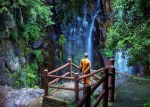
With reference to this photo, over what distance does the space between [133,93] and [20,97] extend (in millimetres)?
6146

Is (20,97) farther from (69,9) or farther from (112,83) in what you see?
(69,9)

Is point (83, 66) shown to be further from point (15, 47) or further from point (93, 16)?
point (93, 16)

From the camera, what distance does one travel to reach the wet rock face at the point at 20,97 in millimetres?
10664

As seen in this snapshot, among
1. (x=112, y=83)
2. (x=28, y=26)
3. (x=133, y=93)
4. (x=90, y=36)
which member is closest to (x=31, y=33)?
(x=28, y=26)

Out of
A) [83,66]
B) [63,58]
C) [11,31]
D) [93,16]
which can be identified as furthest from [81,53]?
[83,66]

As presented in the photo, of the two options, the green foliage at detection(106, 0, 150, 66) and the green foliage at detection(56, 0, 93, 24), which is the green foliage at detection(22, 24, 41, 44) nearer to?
the green foliage at detection(106, 0, 150, 66)

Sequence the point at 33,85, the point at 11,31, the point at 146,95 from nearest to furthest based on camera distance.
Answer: the point at 146,95 < the point at 11,31 < the point at 33,85

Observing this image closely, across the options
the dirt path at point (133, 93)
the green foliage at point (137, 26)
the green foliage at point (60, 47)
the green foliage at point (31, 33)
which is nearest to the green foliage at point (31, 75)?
the green foliage at point (31, 33)

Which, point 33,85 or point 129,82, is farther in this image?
point 33,85

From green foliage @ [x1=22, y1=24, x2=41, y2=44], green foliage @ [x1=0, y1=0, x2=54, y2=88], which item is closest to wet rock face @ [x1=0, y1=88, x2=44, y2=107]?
green foliage @ [x1=0, y1=0, x2=54, y2=88]

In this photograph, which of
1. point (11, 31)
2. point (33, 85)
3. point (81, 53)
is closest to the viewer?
point (11, 31)

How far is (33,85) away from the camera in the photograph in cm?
1606

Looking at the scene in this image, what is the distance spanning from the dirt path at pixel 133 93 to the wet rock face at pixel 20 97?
190 inches

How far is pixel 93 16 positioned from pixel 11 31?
8.42 meters
